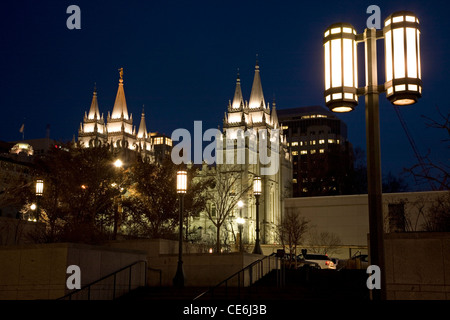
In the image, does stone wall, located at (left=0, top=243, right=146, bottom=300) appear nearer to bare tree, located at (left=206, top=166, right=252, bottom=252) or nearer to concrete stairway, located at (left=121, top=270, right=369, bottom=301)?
concrete stairway, located at (left=121, top=270, right=369, bottom=301)

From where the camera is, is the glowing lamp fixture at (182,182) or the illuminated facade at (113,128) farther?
the illuminated facade at (113,128)

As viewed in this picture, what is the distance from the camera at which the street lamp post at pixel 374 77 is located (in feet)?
18.8

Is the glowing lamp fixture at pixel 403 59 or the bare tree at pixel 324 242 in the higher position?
the glowing lamp fixture at pixel 403 59

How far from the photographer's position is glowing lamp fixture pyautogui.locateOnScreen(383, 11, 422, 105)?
5.71 meters

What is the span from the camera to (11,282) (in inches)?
646

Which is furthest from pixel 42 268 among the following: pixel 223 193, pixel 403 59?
pixel 223 193

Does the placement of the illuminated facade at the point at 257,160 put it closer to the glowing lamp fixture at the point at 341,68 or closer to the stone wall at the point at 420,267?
the stone wall at the point at 420,267

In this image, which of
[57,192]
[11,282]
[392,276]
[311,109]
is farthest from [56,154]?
[311,109]

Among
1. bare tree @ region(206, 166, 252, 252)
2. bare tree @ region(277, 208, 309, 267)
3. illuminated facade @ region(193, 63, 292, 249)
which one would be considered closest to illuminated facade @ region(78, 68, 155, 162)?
illuminated facade @ region(193, 63, 292, 249)

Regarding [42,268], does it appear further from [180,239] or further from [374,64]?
[374,64]

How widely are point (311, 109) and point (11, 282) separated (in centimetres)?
16762

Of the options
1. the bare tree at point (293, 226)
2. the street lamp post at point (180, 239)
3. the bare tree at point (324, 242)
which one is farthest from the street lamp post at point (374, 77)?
the bare tree at point (324, 242)

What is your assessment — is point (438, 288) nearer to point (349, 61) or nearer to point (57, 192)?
point (349, 61)

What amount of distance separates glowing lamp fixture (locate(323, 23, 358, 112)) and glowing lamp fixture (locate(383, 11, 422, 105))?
0.36m
